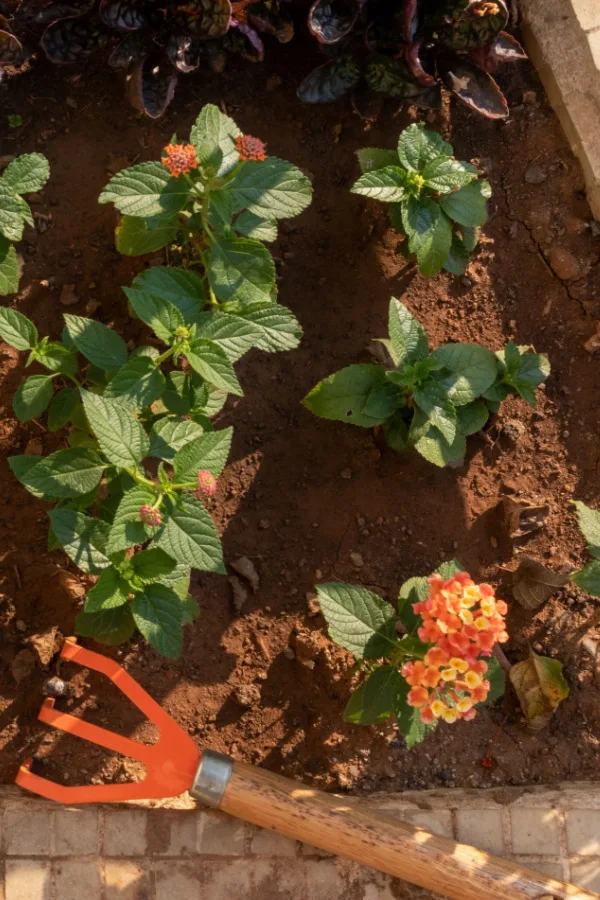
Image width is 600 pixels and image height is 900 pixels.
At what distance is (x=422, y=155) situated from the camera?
2.99m

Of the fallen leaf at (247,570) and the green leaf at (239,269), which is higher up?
the green leaf at (239,269)

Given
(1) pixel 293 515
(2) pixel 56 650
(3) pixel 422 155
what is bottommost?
(2) pixel 56 650

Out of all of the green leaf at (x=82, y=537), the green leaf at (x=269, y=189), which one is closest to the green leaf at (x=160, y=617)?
the green leaf at (x=82, y=537)

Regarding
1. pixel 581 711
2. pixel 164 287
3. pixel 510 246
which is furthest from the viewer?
pixel 510 246

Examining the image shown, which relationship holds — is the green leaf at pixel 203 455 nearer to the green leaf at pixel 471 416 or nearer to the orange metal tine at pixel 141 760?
the orange metal tine at pixel 141 760

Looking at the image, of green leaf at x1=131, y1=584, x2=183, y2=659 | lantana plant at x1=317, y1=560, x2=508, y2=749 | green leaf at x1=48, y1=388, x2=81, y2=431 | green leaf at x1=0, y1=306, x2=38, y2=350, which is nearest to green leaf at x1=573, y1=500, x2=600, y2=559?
lantana plant at x1=317, y1=560, x2=508, y2=749

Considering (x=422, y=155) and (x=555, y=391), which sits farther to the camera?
(x=555, y=391)

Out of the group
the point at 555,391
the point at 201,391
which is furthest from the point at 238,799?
the point at 555,391

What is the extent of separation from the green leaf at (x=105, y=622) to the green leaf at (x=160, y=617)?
253 mm

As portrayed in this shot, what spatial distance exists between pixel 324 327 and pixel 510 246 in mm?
845

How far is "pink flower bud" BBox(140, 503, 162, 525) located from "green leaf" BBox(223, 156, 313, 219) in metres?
0.96

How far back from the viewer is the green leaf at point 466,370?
116 inches

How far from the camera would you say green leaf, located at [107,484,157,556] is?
2.35 meters

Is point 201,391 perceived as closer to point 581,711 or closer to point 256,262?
point 256,262
